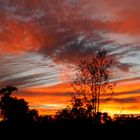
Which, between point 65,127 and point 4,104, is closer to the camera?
point 65,127

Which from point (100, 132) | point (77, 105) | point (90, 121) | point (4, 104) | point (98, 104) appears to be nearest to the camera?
point (100, 132)

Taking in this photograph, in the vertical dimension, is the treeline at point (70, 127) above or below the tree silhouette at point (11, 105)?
below

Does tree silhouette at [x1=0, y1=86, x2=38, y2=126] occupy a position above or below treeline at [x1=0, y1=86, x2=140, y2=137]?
above

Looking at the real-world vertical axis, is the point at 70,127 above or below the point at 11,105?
below

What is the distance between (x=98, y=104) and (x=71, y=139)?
2085 centimetres

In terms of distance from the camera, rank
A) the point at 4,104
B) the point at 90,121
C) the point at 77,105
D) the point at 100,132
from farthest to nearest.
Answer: the point at 4,104, the point at 77,105, the point at 90,121, the point at 100,132

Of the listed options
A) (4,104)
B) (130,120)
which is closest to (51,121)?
(130,120)

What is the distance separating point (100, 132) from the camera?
2973 cm

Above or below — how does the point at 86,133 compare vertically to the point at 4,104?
below

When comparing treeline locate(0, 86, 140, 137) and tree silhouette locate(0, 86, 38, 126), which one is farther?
tree silhouette locate(0, 86, 38, 126)

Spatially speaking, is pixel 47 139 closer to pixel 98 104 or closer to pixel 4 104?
pixel 98 104

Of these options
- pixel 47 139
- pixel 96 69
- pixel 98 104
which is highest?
pixel 96 69

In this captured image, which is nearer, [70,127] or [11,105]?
[70,127]

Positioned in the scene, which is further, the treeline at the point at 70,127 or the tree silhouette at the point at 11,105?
the tree silhouette at the point at 11,105
